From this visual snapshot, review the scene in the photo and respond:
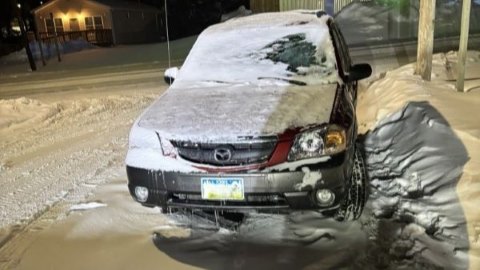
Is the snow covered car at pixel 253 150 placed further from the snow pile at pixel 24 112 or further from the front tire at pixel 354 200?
the snow pile at pixel 24 112

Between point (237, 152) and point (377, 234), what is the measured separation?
1345mm

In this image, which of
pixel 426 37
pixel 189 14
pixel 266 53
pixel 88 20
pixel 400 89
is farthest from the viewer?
pixel 189 14

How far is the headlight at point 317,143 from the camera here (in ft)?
11.1

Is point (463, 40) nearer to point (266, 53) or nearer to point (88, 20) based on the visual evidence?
point (266, 53)

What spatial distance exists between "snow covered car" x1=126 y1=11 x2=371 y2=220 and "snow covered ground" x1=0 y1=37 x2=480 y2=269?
38 cm

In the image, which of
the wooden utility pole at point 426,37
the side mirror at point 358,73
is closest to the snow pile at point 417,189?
the side mirror at point 358,73

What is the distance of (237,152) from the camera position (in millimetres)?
3400

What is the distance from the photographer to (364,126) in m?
6.41

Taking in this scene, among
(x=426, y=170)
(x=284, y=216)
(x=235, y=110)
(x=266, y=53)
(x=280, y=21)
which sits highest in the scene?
(x=280, y=21)

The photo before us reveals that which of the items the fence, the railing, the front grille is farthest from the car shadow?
the railing

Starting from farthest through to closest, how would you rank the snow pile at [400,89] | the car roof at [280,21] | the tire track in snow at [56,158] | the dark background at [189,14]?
the dark background at [189,14] < the snow pile at [400,89] < the car roof at [280,21] < the tire track in snow at [56,158]

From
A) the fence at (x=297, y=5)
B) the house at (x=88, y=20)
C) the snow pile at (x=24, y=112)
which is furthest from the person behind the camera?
the house at (x=88, y=20)

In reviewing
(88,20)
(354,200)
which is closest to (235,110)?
(354,200)

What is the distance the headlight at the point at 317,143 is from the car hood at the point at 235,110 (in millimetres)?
87
